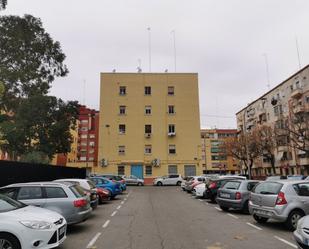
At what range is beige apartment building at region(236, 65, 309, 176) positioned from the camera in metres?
48.7

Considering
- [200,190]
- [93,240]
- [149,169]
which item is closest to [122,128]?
[149,169]

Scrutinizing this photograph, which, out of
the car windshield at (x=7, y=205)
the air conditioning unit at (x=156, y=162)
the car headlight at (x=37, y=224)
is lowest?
the car headlight at (x=37, y=224)

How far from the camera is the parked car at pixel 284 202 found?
9812 millimetres

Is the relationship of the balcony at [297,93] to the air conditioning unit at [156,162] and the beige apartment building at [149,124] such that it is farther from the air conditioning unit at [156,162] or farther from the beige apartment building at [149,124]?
the air conditioning unit at [156,162]

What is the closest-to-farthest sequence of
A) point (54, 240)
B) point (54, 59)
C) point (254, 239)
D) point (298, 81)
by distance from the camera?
point (54, 240) < point (254, 239) < point (54, 59) < point (298, 81)

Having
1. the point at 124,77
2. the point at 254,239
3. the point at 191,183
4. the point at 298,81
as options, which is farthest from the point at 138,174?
the point at 254,239

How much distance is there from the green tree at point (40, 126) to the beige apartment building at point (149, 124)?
49.8ft

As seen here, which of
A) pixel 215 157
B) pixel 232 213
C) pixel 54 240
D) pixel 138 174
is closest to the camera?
pixel 54 240

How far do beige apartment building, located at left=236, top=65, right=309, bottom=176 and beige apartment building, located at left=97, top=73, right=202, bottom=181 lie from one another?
13.4m

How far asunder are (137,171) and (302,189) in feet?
122

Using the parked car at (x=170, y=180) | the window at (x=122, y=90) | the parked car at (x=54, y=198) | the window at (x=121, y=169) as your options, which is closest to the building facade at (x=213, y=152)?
the window at (x=121, y=169)

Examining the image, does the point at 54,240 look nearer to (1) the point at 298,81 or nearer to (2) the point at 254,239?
(2) the point at 254,239

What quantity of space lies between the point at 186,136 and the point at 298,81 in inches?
862

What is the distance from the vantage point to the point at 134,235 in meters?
9.05
